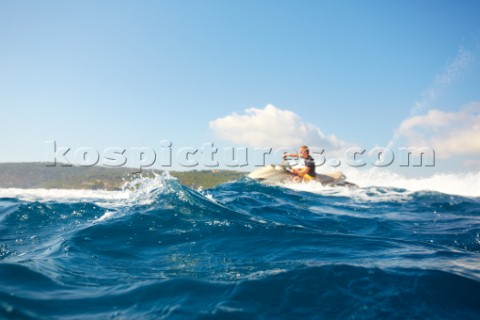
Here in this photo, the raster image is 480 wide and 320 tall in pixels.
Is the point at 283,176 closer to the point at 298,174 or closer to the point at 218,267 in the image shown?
the point at 298,174

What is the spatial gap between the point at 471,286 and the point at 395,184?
1854 centimetres

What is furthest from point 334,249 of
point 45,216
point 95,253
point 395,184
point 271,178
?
point 395,184

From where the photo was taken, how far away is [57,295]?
2760 millimetres

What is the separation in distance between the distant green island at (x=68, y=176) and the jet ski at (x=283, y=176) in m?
42.7

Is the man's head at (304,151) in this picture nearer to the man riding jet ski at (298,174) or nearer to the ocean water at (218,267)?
the man riding jet ski at (298,174)

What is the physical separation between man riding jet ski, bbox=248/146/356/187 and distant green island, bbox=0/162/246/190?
141 feet

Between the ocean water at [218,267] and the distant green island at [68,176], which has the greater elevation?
the ocean water at [218,267]

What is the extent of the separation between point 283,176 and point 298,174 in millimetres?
794

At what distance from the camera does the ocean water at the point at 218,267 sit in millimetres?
2484

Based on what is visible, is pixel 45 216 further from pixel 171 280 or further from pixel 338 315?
pixel 338 315

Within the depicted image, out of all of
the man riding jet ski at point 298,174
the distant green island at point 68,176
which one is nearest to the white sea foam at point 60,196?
the man riding jet ski at point 298,174

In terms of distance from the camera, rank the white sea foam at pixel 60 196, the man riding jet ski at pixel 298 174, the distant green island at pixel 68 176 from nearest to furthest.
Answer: the white sea foam at pixel 60 196, the man riding jet ski at pixel 298 174, the distant green island at pixel 68 176

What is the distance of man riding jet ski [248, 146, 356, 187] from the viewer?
685 inches

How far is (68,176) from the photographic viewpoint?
7662cm
